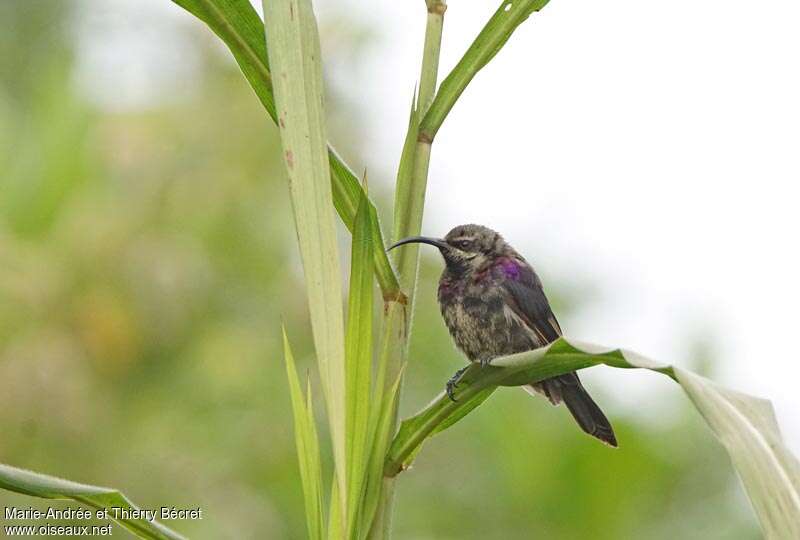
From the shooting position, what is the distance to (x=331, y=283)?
4.00 ft

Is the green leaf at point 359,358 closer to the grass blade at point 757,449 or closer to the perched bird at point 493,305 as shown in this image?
the grass blade at point 757,449

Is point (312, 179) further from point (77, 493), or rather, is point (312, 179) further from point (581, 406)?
point (581, 406)

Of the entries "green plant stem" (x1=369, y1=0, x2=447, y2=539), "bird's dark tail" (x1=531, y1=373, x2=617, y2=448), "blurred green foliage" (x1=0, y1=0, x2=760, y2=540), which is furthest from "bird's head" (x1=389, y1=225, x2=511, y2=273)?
"green plant stem" (x1=369, y1=0, x2=447, y2=539)

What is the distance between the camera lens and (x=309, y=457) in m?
1.41

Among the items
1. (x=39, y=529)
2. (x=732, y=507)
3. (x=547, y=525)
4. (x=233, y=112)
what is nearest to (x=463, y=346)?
(x=547, y=525)

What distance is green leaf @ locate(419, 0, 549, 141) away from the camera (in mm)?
1573

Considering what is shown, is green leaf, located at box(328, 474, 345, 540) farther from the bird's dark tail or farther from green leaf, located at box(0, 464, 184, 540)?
the bird's dark tail

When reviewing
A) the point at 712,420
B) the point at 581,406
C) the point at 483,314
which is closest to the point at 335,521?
the point at 712,420

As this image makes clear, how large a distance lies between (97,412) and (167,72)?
2688 millimetres

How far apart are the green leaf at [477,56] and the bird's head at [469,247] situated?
1938mm

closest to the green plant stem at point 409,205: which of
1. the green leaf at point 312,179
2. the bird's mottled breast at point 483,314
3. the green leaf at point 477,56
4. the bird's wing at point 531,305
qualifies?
the green leaf at point 477,56

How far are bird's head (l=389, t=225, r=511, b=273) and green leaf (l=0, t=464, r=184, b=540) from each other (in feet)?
7.19

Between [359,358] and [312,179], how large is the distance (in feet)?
0.90

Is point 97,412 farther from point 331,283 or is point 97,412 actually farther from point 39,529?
point 331,283
